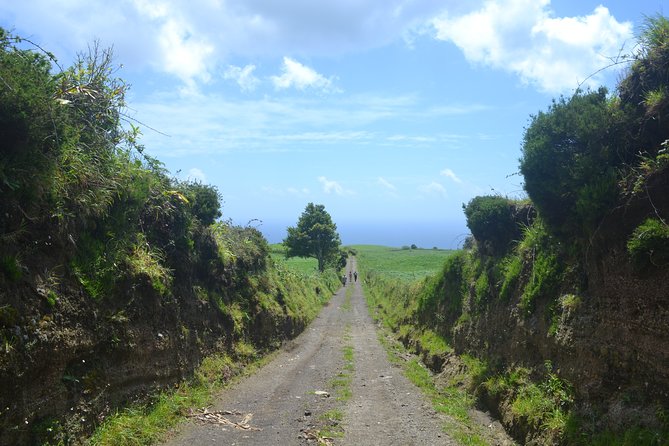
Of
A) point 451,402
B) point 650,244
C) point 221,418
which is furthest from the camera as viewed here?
point 451,402

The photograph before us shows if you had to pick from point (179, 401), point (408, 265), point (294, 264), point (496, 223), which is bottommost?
point (179, 401)

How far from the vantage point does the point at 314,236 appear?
58.8 meters

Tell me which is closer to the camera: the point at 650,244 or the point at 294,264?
the point at 650,244

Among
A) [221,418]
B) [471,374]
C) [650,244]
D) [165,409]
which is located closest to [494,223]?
[471,374]

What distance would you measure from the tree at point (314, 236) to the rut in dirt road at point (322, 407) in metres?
38.4

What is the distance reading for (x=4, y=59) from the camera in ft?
26.9

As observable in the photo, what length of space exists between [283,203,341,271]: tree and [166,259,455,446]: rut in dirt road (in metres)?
38.4

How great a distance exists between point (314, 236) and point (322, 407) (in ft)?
154

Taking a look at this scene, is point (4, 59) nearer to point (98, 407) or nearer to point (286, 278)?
point (98, 407)

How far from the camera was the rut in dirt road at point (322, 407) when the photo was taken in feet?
32.6

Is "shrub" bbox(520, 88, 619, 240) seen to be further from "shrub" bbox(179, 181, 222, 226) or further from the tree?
the tree

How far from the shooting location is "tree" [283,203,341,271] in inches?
2303

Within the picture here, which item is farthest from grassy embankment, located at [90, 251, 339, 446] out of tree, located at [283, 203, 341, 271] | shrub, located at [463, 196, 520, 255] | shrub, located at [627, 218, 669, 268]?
tree, located at [283, 203, 341, 271]

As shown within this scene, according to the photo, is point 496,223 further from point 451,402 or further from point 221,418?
point 221,418
